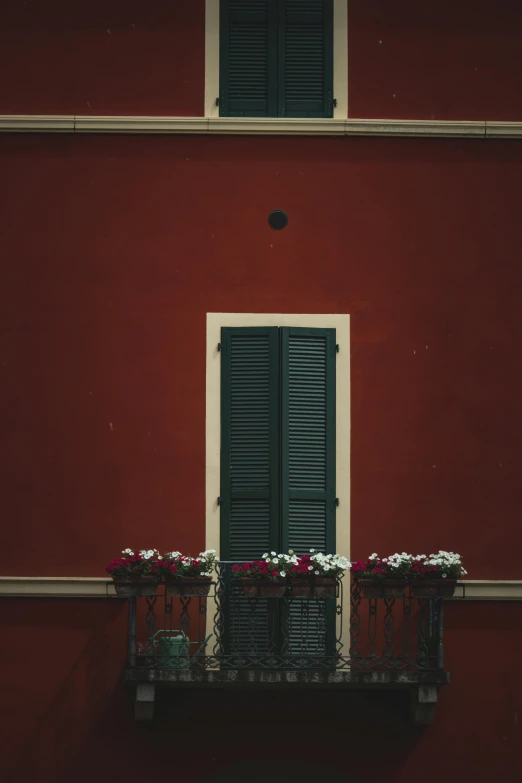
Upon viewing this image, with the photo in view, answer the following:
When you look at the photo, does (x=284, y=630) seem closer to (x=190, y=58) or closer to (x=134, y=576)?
(x=134, y=576)

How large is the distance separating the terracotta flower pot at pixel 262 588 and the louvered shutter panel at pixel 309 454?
1.63ft

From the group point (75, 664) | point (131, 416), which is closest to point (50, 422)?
point (131, 416)

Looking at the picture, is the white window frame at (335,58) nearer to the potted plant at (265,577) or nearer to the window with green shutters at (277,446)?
the window with green shutters at (277,446)

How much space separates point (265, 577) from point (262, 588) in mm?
80

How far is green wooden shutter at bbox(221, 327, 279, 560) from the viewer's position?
12.3 m

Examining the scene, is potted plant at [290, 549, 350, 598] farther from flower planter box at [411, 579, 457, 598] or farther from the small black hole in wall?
the small black hole in wall

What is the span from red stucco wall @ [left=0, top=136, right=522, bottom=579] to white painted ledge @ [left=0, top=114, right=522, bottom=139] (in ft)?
0.29

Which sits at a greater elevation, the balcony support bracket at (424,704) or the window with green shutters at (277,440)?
the window with green shutters at (277,440)

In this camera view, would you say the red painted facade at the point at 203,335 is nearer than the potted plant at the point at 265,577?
No

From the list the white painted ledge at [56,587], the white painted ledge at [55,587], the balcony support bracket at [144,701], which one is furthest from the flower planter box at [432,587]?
the white painted ledge at [56,587]

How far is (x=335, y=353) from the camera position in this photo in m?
12.6

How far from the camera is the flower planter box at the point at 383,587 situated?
1177cm

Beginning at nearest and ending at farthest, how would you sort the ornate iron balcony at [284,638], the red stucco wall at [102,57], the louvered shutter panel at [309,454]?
the ornate iron balcony at [284,638] → the louvered shutter panel at [309,454] → the red stucco wall at [102,57]

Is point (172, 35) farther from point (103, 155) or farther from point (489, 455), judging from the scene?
point (489, 455)
